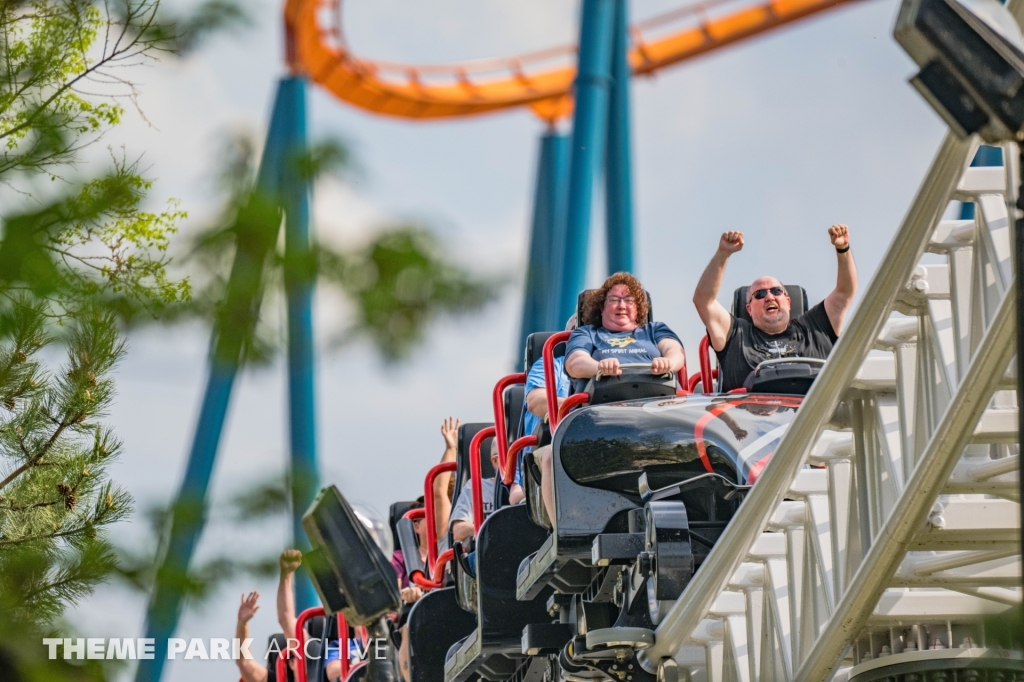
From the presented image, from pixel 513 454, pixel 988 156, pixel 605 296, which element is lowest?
pixel 513 454

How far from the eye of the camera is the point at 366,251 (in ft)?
7.83

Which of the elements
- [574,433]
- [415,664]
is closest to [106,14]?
[574,433]

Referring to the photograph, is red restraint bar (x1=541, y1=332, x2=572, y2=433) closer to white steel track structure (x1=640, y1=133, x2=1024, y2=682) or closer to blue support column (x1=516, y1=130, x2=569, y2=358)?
white steel track structure (x1=640, y1=133, x2=1024, y2=682)

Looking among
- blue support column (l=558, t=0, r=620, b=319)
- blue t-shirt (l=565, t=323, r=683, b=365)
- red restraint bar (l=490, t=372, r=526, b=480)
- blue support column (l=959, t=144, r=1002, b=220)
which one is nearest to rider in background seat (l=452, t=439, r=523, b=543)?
red restraint bar (l=490, t=372, r=526, b=480)

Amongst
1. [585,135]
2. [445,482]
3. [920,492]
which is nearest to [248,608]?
[445,482]

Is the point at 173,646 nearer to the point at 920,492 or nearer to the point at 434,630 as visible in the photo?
the point at 920,492

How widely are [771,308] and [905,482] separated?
232 centimetres

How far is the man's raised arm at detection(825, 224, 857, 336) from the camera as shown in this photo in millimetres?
6816

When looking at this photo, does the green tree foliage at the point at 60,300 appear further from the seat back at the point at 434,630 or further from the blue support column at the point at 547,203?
the blue support column at the point at 547,203

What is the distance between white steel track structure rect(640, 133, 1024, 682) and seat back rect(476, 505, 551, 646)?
1.33 metres

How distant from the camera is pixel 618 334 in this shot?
7.05 meters

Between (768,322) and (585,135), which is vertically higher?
(585,135)

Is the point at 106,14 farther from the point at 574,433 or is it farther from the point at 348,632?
the point at 348,632

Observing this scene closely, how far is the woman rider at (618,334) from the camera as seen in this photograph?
6.69m
